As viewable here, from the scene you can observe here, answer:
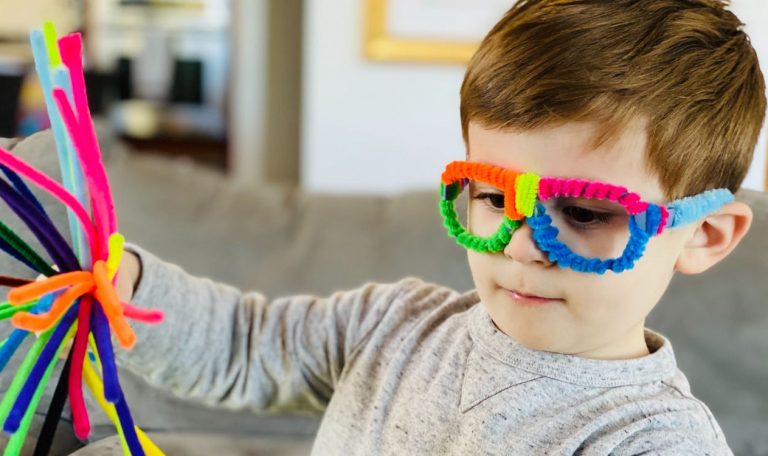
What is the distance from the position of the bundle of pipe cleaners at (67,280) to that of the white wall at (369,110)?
49.4 inches

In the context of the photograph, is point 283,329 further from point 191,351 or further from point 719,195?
point 719,195

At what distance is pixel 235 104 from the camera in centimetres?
233

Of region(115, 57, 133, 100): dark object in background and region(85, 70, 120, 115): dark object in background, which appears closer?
region(85, 70, 120, 115): dark object in background

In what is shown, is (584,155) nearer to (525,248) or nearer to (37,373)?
(525,248)

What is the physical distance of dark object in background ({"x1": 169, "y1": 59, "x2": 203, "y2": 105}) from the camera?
340cm

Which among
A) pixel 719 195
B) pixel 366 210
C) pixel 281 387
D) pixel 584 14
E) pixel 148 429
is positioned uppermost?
pixel 584 14

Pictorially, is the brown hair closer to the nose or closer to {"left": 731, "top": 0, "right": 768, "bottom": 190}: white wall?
the nose

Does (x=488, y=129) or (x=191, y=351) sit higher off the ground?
(x=488, y=129)

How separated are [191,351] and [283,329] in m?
0.10

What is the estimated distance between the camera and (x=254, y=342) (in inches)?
31.7

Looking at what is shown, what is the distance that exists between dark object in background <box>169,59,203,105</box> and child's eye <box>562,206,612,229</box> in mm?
2994

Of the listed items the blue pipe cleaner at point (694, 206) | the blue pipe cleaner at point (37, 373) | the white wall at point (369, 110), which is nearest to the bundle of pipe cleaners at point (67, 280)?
the blue pipe cleaner at point (37, 373)

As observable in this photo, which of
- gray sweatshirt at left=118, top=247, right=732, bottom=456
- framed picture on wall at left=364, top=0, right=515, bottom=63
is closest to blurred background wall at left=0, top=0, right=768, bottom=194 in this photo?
framed picture on wall at left=364, top=0, right=515, bottom=63

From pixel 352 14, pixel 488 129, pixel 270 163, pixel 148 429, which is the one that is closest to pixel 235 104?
pixel 270 163
